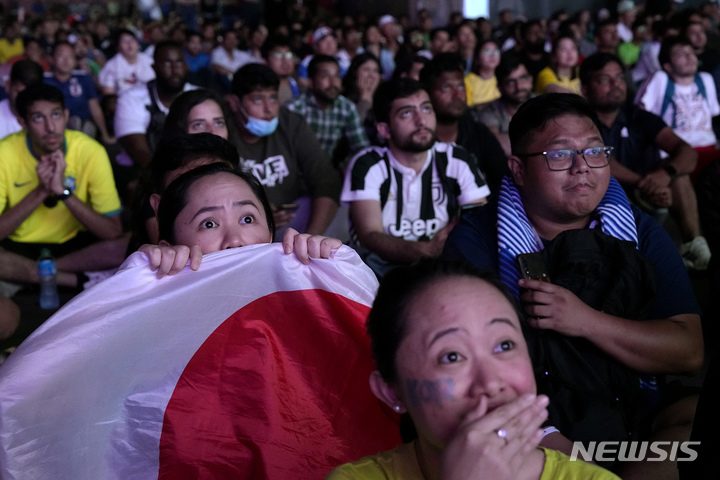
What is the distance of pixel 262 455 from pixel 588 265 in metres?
1.05

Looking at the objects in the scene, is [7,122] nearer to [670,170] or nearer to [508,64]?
[508,64]

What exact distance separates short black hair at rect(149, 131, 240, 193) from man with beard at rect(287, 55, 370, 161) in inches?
119

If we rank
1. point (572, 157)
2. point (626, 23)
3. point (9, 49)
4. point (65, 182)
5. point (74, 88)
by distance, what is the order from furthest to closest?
point (626, 23)
point (9, 49)
point (74, 88)
point (65, 182)
point (572, 157)

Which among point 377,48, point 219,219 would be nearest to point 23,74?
point 219,219

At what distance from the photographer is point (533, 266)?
2.13m

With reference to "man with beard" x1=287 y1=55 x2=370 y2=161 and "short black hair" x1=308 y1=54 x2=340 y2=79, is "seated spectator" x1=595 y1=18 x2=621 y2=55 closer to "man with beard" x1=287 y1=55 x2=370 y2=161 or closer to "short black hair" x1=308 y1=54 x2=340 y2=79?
"short black hair" x1=308 y1=54 x2=340 y2=79

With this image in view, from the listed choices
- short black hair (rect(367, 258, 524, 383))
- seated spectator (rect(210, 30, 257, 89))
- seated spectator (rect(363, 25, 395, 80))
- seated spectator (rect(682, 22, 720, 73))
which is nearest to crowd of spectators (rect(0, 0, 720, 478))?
short black hair (rect(367, 258, 524, 383))

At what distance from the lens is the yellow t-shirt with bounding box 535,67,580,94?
24.0 ft

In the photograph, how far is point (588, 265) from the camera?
83.0 inches

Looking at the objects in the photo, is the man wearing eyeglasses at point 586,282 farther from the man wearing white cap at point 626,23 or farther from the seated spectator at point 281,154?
the man wearing white cap at point 626,23

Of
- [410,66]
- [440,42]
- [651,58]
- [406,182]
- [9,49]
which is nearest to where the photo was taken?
[406,182]

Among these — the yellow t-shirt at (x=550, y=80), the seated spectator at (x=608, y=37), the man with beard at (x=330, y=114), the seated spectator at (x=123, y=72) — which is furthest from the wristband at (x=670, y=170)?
the seated spectator at (x=123, y=72)

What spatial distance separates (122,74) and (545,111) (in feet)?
27.9

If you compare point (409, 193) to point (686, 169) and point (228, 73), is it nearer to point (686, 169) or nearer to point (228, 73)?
point (686, 169)
